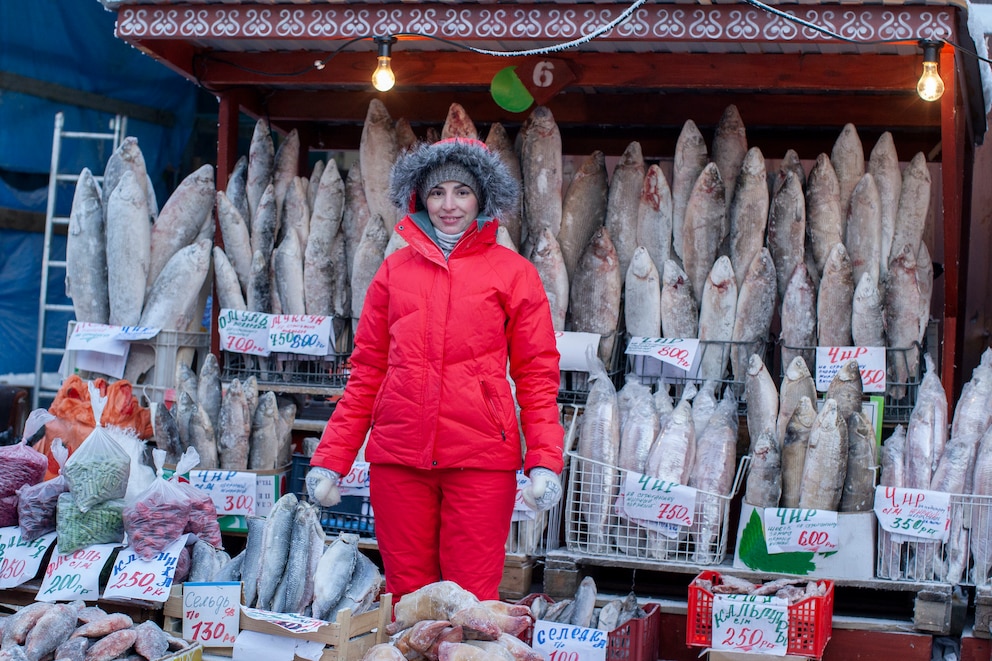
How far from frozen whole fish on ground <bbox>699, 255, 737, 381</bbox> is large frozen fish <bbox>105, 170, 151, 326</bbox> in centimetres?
248

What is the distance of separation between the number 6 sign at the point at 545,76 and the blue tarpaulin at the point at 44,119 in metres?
3.40

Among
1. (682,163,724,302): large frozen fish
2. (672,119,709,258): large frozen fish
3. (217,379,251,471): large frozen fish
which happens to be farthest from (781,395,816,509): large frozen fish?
(217,379,251,471): large frozen fish

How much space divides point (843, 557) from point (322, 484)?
184cm

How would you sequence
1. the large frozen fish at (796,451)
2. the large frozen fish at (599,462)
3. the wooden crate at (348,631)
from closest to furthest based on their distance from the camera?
the wooden crate at (348,631) → the large frozen fish at (796,451) → the large frozen fish at (599,462)

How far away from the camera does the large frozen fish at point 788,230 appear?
4652 millimetres

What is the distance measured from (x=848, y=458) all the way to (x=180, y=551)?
2.31 meters

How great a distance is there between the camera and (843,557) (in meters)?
3.91

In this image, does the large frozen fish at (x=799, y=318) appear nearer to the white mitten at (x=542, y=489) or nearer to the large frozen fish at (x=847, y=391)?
the large frozen fish at (x=847, y=391)

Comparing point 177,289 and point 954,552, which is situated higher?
point 177,289

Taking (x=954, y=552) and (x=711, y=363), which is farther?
(x=711, y=363)

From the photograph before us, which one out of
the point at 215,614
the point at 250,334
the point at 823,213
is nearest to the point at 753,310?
the point at 823,213

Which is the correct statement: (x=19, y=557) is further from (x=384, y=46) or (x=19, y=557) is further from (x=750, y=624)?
(x=750, y=624)

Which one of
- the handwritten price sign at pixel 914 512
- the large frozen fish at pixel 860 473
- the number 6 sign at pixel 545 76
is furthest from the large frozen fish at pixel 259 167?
the handwritten price sign at pixel 914 512

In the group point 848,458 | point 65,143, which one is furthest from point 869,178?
point 65,143
